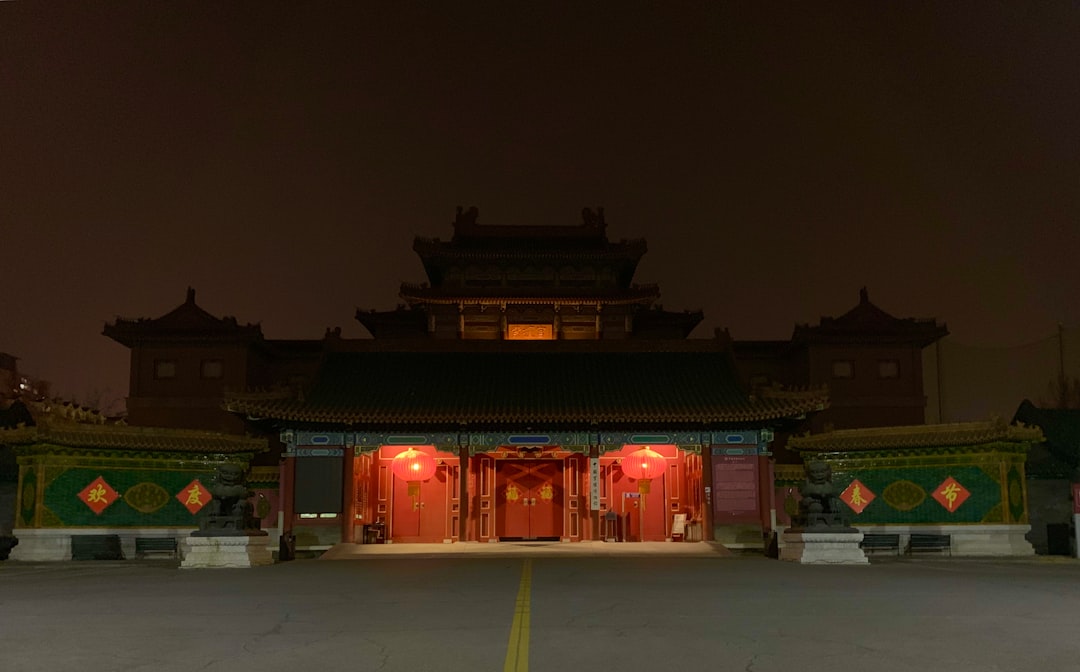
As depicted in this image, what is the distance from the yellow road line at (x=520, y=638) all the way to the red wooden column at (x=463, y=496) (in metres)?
13.3

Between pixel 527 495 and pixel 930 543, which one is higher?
pixel 527 495

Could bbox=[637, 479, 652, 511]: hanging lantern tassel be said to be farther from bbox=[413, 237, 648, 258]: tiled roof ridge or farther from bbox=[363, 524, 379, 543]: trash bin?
bbox=[413, 237, 648, 258]: tiled roof ridge

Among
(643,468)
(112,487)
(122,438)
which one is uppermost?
(122,438)

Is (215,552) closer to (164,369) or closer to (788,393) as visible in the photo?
(788,393)

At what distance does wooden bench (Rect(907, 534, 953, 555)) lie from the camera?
81.8 ft

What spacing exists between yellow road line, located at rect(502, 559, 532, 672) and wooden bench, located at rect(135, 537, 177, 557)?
14223mm

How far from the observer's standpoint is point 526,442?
28484 millimetres

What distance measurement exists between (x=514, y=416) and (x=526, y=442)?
111 centimetres

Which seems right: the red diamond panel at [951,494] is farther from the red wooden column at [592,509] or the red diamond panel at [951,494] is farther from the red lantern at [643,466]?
the red wooden column at [592,509]

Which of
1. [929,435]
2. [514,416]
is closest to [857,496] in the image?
[929,435]

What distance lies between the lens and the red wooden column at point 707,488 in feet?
89.5

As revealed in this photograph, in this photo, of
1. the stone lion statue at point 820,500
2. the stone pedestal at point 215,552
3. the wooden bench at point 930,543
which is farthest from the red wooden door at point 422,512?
the wooden bench at point 930,543

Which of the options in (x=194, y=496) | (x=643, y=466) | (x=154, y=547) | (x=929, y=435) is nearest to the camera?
(x=154, y=547)

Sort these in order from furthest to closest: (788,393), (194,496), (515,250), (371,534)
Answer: (515,250), (371,534), (788,393), (194,496)
